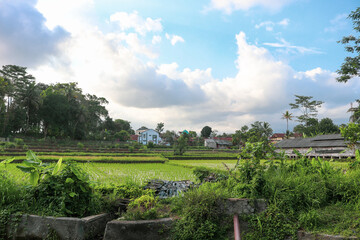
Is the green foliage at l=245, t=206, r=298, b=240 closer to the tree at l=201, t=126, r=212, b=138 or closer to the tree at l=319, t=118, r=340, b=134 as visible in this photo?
the tree at l=319, t=118, r=340, b=134

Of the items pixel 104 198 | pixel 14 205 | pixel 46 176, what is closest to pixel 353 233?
pixel 104 198

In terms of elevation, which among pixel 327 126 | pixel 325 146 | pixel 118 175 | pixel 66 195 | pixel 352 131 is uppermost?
pixel 327 126

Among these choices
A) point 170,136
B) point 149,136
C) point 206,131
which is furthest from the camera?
point 206,131

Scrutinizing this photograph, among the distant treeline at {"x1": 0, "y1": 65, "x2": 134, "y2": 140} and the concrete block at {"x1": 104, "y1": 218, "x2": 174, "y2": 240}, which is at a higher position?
the distant treeline at {"x1": 0, "y1": 65, "x2": 134, "y2": 140}

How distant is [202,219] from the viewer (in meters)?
3.37

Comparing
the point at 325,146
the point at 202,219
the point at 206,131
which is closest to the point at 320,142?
the point at 325,146

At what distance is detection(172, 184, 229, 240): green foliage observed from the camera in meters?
3.26

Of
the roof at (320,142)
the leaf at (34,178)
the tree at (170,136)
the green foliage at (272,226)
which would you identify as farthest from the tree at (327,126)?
the leaf at (34,178)

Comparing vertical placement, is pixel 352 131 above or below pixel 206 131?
below

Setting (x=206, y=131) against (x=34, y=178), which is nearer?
(x=34, y=178)

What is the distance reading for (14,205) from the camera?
364cm

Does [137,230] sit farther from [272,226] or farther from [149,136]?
[149,136]

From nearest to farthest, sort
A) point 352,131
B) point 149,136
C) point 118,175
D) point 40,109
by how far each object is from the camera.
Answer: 1. point 352,131
2. point 118,175
3. point 40,109
4. point 149,136

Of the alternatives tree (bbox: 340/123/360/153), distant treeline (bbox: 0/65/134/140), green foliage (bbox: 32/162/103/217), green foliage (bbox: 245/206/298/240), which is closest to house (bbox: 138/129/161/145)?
distant treeline (bbox: 0/65/134/140)
